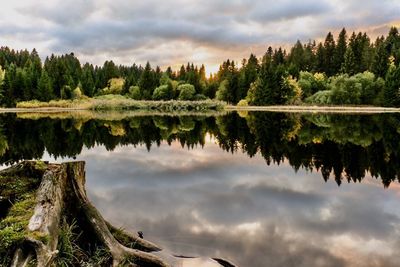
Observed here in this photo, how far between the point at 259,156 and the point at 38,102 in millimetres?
67102

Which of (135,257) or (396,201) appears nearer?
(135,257)

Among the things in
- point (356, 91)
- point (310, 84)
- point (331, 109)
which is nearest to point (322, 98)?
point (356, 91)

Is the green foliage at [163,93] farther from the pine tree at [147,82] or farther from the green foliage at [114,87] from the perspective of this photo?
the green foliage at [114,87]

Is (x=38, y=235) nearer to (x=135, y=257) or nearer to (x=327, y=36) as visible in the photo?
(x=135, y=257)

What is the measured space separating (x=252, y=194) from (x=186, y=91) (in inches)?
3263

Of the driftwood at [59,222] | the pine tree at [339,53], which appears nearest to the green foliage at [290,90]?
the pine tree at [339,53]

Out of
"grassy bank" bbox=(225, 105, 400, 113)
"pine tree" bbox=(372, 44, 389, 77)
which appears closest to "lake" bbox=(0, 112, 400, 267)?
"grassy bank" bbox=(225, 105, 400, 113)

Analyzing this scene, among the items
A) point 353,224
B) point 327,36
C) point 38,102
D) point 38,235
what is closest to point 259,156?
point 353,224

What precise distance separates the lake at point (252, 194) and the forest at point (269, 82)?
52.6 metres

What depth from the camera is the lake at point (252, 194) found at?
7777mm

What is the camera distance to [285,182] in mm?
13844

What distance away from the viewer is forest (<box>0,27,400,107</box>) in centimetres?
7394

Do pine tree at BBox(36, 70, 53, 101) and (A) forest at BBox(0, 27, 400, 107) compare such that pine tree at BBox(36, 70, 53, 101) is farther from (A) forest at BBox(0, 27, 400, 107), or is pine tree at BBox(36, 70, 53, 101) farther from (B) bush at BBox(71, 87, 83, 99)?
(B) bush at BBox(71, 87, 83, 99)

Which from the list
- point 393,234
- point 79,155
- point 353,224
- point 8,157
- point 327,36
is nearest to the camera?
point 393,234
